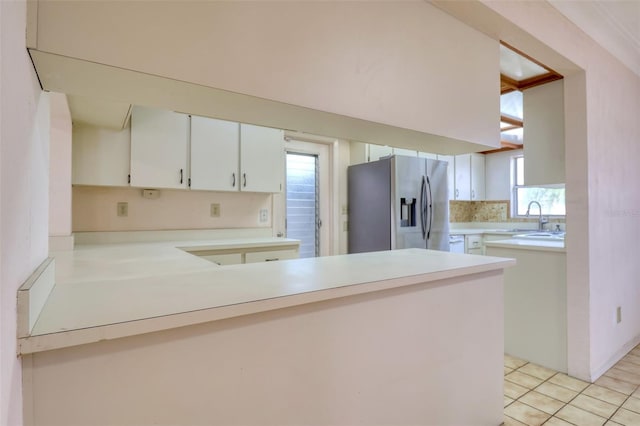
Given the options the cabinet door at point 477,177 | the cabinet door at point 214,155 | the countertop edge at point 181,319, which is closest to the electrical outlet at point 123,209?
the cabinet door at point 214,155

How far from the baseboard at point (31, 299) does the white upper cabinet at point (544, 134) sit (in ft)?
9.66

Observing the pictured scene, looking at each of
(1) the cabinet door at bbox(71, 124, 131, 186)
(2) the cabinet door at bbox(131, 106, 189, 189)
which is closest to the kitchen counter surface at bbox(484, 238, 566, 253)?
(2) the cabinet door at bbox(131, 106, 189, 189)

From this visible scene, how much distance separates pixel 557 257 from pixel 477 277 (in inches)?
49.1

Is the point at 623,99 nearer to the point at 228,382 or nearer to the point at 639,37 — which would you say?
the point at 639,37

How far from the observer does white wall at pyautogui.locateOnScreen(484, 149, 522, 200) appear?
15.4ft

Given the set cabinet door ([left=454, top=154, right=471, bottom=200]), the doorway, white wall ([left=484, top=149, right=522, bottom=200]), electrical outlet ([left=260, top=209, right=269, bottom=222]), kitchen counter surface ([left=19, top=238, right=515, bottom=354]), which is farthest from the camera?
white wall ([left=484, top=149, right=522, bottom=200])

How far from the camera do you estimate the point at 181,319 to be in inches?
26.7

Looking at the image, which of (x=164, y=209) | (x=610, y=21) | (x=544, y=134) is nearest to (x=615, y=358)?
(x=544, y=134)

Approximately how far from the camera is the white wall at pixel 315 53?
0.72m

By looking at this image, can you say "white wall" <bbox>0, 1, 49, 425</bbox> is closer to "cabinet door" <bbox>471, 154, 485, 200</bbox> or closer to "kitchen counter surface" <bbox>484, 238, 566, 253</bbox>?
"kitchen counter surface" <bbox>484, 238, 566, 253</bbox>

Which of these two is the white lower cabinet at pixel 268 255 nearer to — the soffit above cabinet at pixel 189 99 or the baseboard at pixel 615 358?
the soffit above cabinet at pixel 189 99

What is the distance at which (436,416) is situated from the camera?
124 cm

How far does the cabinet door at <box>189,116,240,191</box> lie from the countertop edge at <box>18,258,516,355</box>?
1.92 metres

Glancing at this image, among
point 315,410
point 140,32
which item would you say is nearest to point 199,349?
point 315,410
